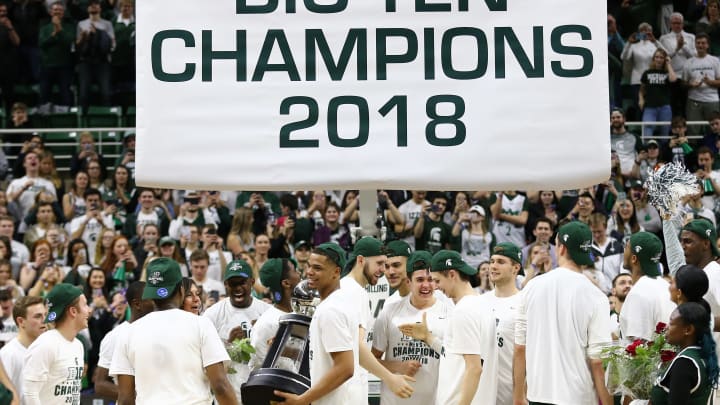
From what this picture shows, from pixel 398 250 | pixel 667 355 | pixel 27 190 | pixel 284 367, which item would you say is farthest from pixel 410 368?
pixel 27 190

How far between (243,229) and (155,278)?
9188mm

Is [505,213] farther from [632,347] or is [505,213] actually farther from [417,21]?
[417,21]

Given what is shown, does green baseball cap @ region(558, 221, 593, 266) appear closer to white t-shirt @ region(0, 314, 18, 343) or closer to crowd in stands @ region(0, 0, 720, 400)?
crowd in stands @ region(0, 0, 720, 400)

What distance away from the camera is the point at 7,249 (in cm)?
1545

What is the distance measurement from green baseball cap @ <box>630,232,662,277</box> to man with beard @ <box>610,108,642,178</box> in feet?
30.6

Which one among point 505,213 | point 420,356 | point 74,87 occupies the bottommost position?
point 420,356

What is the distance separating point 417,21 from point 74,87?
1708cm

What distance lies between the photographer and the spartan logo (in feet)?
22.8

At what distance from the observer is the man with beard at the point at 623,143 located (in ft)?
58.1

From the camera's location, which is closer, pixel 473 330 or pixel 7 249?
pixel 473 330

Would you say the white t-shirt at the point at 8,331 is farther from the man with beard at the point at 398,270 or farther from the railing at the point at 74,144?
the railing at the point at 74,144

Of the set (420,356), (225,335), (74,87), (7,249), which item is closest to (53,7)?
(74,87)

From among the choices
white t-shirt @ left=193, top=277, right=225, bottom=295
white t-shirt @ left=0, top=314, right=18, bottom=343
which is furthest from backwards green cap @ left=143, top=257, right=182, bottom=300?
white t-shirt @ left=0, top=314, right=18, bottom=343

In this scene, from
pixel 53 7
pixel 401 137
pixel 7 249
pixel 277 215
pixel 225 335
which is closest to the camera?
pixel 401 137
